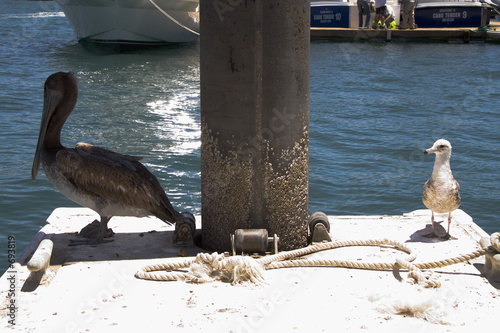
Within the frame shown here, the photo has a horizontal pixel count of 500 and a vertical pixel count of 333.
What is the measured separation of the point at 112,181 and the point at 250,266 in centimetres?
133

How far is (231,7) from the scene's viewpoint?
14.3ft

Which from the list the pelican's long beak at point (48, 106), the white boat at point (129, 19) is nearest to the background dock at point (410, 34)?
the white boat at point (129, 19)

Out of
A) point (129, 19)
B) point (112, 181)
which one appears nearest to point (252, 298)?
point (112, 181)

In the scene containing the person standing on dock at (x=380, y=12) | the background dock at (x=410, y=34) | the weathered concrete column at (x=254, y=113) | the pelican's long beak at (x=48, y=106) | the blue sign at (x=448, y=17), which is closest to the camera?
the weathered concrete column at (x=254, y=113)

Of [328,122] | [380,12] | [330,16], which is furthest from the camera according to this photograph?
[330,16]

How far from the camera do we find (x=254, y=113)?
444 cm

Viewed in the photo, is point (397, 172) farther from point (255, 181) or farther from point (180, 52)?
point (180, 52)

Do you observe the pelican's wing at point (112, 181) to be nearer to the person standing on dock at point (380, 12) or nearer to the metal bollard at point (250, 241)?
the metal bollard at point (250, 241)

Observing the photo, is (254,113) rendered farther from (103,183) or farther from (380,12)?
(380,12)

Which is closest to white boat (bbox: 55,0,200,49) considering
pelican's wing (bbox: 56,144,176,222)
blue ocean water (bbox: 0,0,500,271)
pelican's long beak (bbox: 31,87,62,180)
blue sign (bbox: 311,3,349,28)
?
blue ocean water (bbox: 0,0,500,271)

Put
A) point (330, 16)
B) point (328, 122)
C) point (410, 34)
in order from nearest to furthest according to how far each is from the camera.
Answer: point (328, 122)
point (410, 34)
point (330, 16)

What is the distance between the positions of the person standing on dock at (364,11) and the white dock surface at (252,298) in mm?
22395

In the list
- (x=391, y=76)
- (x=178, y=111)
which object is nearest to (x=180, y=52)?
(x=391, y=76)

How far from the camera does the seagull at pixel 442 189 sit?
486 centimetres
